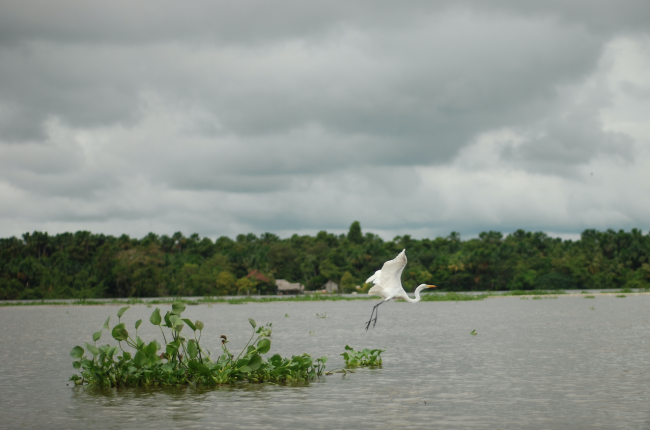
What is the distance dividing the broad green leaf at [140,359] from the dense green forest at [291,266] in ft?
213

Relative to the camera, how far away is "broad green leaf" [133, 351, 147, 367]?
13.4 m

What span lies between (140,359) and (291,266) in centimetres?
8864

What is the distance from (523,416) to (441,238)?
104208mm

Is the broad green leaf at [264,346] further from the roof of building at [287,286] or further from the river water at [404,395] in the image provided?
the roof of building at [287,286]

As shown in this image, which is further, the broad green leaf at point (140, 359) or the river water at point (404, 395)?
the broad green leaf at point (140, 359)

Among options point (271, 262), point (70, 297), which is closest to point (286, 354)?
point (70, 297)

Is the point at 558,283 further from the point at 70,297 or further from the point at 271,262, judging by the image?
the point at 70,297

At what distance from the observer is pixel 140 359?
1345 centimetres

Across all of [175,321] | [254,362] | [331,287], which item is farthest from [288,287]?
[175,321]

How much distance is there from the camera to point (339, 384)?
14125mm

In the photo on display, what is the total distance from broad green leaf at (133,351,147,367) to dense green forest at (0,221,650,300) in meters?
65.0

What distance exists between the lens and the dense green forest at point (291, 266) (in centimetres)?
7644

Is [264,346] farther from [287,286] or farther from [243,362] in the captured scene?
Result: [287,286]

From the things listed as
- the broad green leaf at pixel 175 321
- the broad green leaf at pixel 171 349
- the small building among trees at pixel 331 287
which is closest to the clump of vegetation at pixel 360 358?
the broad green leaf at pixel 171 349
